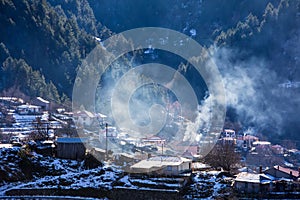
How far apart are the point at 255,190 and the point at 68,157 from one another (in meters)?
11.7

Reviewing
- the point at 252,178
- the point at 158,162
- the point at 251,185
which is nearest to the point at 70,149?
the point at 158,162

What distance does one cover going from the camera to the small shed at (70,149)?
3450 centimetres

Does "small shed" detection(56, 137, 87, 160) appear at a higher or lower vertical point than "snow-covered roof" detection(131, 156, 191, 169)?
higher

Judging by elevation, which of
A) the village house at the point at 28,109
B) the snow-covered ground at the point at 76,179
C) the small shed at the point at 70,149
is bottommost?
the snow-covered ground at the point at 76,179

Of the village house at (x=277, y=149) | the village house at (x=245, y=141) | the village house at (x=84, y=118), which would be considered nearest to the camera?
the village house at (x=277, y=149)

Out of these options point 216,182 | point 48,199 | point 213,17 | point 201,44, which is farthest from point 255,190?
point 213,17

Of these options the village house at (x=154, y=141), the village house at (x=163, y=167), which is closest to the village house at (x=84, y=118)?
the village house at (x=154, y=141)

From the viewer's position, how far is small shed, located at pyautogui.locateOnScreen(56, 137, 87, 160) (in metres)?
34.5

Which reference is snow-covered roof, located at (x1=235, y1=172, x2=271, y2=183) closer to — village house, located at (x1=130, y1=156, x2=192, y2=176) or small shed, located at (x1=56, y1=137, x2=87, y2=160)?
village house, located at (x1=130, y1=156, x2=192, y2=176)

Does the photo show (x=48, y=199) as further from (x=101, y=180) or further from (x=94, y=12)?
(x=94, y=12)

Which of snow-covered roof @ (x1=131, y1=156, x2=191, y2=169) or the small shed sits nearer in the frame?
snow-covered roof @ (x1=131, y1=156, x2=191, y2=169)

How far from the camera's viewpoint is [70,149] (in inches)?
1359

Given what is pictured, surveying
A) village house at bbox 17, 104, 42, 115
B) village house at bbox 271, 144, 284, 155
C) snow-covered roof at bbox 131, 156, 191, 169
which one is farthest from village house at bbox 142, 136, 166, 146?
snow-covered roof at bbox 131, 156, 191, 169

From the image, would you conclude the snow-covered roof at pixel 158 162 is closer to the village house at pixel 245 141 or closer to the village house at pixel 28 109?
the village house at pixel 245 141
